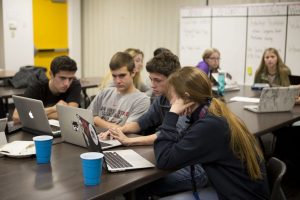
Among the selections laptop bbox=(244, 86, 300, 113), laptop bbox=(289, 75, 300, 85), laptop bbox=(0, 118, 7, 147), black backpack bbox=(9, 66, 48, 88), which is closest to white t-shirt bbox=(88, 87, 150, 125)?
laptop bbox=(0, 118, 7, 147)

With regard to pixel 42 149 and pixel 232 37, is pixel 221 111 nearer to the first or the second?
pixel 42 149

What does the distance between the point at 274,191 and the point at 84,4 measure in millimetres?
6267

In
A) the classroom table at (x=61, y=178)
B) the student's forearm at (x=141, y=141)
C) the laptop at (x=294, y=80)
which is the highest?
the laptop at (x=294, y=80)

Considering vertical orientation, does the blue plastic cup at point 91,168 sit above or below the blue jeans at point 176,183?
Result: above

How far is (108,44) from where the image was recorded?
7.09 m

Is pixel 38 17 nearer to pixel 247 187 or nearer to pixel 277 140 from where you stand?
pixel 277 140

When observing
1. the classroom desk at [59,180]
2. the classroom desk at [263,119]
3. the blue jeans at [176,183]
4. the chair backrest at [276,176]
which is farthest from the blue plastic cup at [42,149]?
the classroom desk at [263,119]

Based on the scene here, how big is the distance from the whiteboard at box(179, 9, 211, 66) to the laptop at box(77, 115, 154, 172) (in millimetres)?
4135

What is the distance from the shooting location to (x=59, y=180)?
155 cm

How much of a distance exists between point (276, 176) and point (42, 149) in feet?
3.51

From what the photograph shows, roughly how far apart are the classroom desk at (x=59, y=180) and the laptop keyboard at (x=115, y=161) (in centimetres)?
7

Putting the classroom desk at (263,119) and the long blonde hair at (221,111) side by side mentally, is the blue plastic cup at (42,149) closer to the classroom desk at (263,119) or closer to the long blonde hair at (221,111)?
the long blonde hair at (221,111)

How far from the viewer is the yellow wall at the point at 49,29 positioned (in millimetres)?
6672

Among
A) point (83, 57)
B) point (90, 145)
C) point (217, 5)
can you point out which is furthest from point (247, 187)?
point (83, 57)
